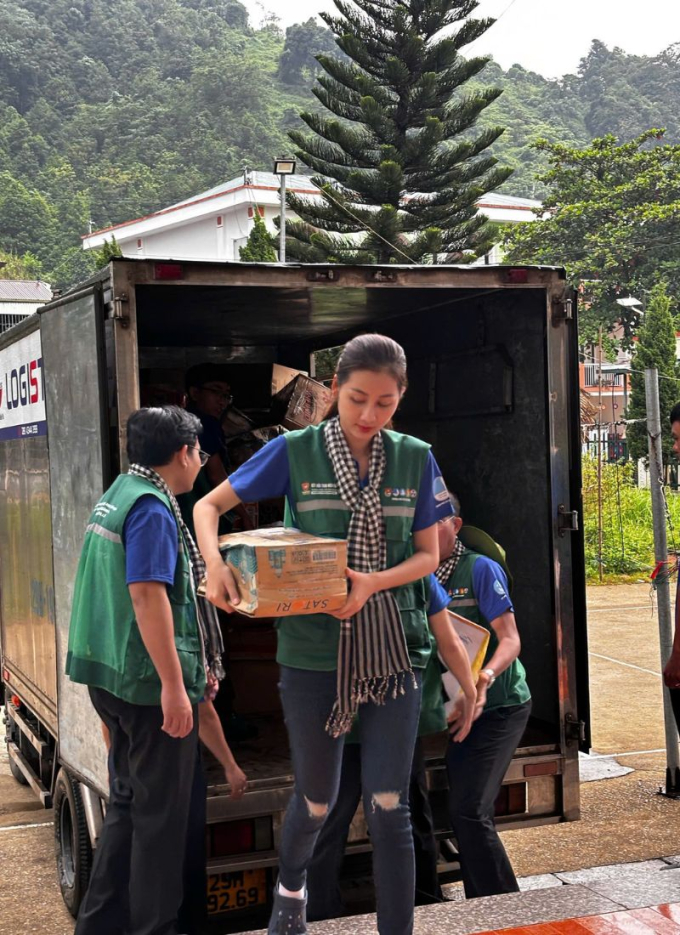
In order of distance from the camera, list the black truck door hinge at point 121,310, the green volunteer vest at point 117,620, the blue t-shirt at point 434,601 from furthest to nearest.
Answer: the black truck door hinge at point 121,310, the blue t-shirt at point 434,601, the green volunteer vest at point 117,620

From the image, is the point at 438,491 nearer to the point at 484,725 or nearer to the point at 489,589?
the point at 489,589

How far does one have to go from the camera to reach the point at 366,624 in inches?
122

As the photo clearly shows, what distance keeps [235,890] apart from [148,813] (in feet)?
2.49

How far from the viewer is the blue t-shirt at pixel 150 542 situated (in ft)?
10.5

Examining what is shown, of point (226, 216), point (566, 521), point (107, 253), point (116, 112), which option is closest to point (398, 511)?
point (566, 521)

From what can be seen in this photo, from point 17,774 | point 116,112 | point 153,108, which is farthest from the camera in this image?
point 153,108

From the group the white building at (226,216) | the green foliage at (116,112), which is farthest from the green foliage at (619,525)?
the green foliage at (116,112)

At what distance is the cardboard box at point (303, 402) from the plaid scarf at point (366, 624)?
2.75 meters

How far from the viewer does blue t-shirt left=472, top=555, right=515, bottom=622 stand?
13.0 ft

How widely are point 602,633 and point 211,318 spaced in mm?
6409

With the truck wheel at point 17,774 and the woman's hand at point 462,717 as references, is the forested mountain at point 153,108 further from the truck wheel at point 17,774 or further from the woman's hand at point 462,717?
the woman's hand at point 462,717

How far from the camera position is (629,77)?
3905 inches

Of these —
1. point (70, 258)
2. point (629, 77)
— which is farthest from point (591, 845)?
point (629, 77)

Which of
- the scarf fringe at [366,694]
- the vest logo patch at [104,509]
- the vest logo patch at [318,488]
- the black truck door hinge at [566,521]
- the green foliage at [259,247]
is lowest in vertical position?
the scarf fringe at [366,694]
